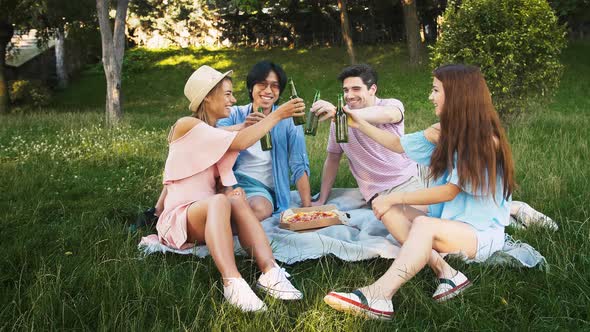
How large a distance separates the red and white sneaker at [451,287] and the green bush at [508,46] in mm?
5907

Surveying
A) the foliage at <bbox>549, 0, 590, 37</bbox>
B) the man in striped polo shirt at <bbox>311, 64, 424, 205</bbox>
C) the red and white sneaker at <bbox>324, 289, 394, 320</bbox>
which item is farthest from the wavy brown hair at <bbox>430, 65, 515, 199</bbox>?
the foliage at <bbox>549, 0, 590, 37</bbox>

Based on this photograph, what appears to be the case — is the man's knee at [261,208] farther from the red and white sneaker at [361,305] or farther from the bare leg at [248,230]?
the red and white sneaker at [361,305]

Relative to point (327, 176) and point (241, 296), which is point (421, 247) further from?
point (327, 176)

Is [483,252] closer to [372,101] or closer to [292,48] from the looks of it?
[372,101]

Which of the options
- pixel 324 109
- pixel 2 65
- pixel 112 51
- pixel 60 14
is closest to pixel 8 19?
pixel 2 65

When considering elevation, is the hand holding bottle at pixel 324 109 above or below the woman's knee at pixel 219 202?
above

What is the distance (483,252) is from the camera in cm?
355

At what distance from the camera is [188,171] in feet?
12.9

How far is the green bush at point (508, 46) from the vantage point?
8539 mm

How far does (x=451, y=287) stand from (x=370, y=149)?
82.3 inches

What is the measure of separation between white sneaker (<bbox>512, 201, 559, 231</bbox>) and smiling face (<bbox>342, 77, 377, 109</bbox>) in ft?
5.07

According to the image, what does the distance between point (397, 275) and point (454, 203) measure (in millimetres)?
759

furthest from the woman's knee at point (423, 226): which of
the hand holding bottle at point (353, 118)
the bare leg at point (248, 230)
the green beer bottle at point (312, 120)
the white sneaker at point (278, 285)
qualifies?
the green beer bottle at point (312, 120)

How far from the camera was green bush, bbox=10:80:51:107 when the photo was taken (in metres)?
16.0
